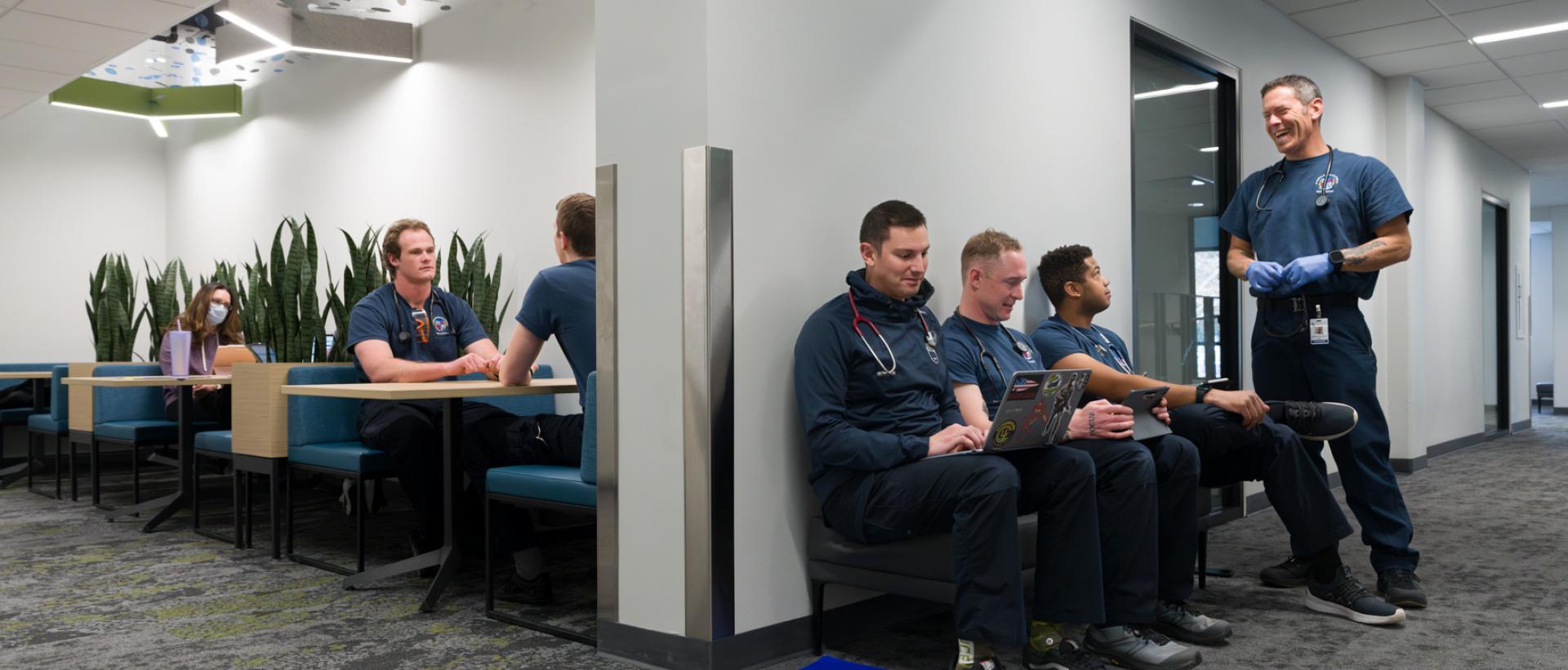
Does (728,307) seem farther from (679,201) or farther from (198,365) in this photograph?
(198,365)

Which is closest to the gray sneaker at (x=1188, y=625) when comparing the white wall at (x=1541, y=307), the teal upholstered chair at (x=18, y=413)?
the teal upholstered chair at (x=18, y=413)

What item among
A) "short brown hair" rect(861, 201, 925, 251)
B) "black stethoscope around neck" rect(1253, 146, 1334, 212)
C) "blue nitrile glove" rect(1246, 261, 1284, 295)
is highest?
"black stethoscope around neck" rect(1253, 146, 1334, 212)

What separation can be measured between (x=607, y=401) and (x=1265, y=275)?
6.63 feet

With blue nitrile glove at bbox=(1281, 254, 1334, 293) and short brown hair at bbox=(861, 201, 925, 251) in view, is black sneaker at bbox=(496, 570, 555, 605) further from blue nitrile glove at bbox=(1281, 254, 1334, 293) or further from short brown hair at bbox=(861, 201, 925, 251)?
blue nitrile glove at bbox=(1281, 254, 1334, 293)

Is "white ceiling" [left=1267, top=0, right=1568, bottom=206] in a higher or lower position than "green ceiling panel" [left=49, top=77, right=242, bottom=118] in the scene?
lower

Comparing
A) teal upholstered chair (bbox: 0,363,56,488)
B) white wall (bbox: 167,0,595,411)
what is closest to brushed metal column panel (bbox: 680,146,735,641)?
white wall (bbox: 167,0,595,411)

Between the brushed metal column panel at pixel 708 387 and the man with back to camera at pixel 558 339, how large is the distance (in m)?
0.59

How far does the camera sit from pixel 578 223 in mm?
3102

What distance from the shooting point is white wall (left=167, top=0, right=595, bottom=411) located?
16.5ft

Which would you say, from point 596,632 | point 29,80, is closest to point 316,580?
point 596,632

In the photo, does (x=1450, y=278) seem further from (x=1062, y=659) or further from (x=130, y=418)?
(x=130, y=418)

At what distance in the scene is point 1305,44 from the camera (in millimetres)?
5566

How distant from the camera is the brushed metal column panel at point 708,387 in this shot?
2.36m

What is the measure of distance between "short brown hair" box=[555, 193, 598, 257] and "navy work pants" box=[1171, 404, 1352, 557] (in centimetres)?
183
